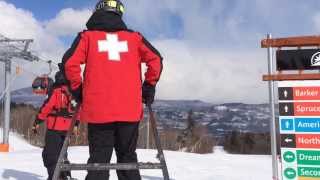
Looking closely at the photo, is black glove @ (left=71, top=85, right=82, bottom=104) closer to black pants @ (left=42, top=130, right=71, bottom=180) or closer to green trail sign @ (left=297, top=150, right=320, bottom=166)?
green trail sign @ (left=297, top=150, right=320, bottom=166)

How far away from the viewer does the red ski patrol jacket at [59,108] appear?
7320 millimetres

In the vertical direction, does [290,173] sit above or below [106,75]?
below

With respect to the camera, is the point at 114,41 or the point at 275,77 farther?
the point at 275,77

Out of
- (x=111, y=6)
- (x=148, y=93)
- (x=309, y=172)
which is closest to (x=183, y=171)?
(x=309, y=172)

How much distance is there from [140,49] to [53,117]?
3.26 metres

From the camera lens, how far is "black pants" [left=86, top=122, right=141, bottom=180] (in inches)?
167

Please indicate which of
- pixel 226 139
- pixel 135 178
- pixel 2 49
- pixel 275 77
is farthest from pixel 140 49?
pixel 226 139

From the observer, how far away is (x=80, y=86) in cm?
428

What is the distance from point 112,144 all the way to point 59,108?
325 centimetres

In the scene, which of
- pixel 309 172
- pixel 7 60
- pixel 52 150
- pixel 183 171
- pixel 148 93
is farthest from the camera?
pixel 7 60

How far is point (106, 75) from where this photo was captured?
4246 millimetres

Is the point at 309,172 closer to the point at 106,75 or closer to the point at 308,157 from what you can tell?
the point at 308,157

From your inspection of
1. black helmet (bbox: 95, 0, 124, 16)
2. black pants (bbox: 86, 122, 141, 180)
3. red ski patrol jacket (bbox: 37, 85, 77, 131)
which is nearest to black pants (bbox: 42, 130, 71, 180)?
red ski patrol jacket (bbox: 37, 85, 77, 131)

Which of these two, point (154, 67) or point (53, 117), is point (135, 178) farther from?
point (53, 117)
